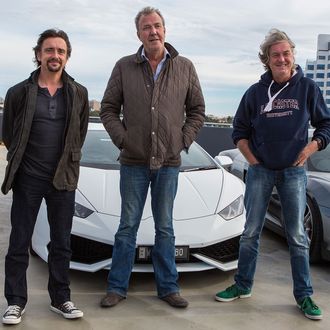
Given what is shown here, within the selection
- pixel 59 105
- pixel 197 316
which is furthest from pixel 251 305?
pixel 59 105

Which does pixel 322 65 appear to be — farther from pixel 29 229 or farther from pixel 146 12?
pixel 29 229

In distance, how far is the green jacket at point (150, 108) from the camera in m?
3.25

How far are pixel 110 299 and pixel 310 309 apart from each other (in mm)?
1333

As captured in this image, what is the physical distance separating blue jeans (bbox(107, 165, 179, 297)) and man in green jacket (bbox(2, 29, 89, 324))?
39 centimetres

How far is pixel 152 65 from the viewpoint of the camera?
3371mm

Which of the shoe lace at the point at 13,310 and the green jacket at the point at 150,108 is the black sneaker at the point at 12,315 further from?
the green jacket at the point at 150,108

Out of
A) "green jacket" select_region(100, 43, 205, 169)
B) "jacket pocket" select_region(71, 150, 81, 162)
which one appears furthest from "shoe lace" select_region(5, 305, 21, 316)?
"green jacket" select_region(100, 43, 205, 169)

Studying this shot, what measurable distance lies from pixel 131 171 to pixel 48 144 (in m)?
0.60

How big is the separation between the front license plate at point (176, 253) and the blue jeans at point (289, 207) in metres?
0.46

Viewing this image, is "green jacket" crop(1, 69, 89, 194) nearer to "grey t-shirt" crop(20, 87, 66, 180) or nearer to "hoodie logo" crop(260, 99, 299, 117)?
"grey t-shirt" crop(20, 87, 66, 180)

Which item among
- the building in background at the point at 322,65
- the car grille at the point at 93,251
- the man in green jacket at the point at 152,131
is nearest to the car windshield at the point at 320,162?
the car grille at the point at 93,251

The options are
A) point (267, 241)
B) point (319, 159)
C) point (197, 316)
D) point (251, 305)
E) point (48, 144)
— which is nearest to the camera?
point (48, 144)

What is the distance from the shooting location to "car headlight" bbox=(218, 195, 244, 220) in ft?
12.9

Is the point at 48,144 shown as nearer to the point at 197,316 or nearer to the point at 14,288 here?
the point at 14,288
